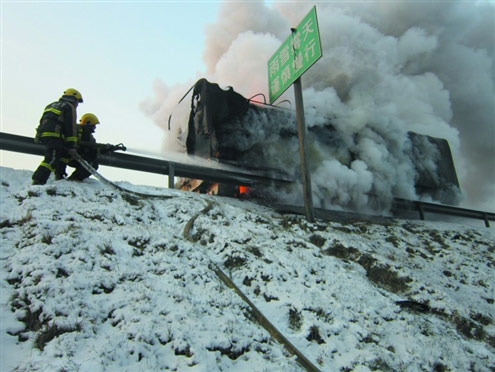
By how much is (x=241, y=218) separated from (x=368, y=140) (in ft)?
23.5

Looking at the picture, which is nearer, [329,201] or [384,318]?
[384,318]

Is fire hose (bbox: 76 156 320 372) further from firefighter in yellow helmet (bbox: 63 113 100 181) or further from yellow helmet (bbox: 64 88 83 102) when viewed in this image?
yellow helmet (bbox: 64 88 83 102)

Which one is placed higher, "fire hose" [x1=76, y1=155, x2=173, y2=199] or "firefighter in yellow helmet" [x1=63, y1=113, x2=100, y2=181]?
"firefighter in yellow helmet" [x1=63, y1=113, x2=100, y2=181]

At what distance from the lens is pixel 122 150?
7.85m

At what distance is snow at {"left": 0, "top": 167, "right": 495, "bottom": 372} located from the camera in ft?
10.2

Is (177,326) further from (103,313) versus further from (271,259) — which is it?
(271,259)

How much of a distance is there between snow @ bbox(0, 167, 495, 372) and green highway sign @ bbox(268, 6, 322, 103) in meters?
3.67

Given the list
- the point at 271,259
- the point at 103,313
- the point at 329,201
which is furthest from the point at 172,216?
the point at 329,201

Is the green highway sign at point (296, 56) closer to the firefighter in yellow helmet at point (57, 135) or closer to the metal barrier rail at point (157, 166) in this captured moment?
the metal barrier rail at point (157, 166)

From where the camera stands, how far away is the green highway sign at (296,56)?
7.73 m

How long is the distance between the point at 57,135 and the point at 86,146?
2.79ft

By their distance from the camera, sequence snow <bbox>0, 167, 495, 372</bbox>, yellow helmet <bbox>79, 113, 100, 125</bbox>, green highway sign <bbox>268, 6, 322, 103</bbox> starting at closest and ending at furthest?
snow <bbox>0, 167, 495, 372</bbox> < yellow helmet <bbox>79, 113, 100, 125</bbox> < green highway sign <bbox>268, 6, 322, 103</bbox>

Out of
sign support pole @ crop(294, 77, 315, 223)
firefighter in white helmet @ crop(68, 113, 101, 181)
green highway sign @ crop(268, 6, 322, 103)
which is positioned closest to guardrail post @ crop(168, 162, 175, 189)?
firefighter in white helmet @ crop(68, 113, 101, 181)

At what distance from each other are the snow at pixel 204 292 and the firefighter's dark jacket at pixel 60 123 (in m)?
0.88
